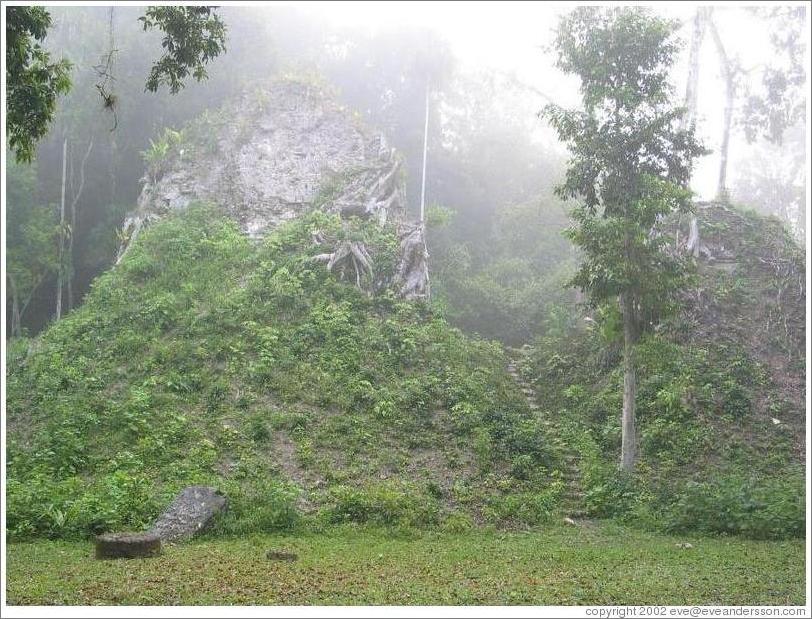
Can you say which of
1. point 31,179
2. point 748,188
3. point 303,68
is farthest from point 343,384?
point 748,188

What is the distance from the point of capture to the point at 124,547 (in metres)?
8.07

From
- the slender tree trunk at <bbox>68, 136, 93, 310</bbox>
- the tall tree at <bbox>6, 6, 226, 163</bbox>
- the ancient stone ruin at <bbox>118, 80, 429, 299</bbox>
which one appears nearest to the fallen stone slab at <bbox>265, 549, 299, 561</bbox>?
the tall tree at <bbox>6, 6, 226, 163</bbox>

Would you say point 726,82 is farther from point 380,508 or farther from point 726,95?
point 380,508

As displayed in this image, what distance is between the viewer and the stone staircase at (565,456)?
11855 millimetres

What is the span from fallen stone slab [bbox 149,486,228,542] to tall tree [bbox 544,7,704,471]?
22.5ft

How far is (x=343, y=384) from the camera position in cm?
1499

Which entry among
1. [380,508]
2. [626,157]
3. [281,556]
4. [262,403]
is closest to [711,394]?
[626,157]

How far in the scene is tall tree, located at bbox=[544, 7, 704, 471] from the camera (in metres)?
12.0

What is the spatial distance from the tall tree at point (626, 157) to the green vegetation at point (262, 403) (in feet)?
11.3

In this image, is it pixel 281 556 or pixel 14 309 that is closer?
pixel 281 556

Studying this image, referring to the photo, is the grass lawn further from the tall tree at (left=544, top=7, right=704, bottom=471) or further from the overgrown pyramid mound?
the tall tree at (left=544, top=7, right=704, bottom=471)

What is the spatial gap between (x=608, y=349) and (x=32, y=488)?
40.0ft

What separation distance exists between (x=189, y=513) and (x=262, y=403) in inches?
182

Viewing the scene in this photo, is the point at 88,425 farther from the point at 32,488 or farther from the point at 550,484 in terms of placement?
the point at 550,484
